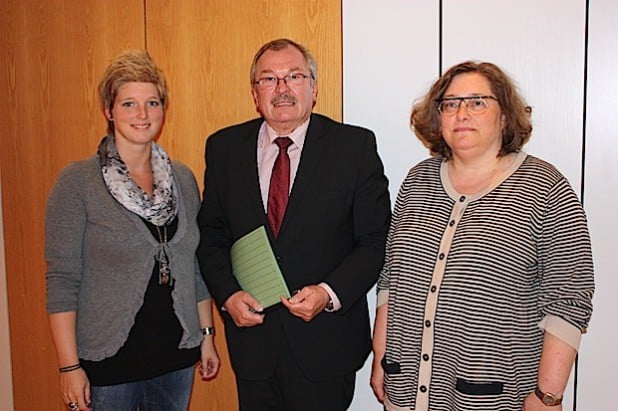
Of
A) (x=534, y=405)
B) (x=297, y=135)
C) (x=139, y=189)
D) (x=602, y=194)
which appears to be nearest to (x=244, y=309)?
Answer: (x=139, y=189)

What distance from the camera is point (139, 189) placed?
78.5 inches

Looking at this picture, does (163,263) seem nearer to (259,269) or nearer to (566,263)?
(259,269)

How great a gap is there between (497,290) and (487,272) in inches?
2.2

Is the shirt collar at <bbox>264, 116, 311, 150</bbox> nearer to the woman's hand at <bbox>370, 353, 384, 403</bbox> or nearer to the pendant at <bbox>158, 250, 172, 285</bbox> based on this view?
the pendant at <bbox>158, 250, 172, 285</bbox>

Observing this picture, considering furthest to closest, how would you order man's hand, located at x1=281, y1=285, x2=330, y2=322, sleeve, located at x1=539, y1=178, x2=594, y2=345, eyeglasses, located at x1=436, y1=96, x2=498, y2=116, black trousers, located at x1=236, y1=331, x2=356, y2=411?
black trousers, located at x1=236, y1=331, x2=356, y2=411
man's hand, located at x1=281, y1=285, x2=330, y2=322
eyeglasses, located at x1=436, y1=96, x2=498, y2=116
sleeve, located at x1=539, y1=178, x2=594, y2=345

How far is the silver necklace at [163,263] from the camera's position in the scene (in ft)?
6.56

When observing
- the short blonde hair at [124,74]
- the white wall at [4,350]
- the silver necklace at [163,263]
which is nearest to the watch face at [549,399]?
the silver necklace at [163,263]

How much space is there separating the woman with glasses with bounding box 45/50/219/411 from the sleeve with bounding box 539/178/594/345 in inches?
45.2

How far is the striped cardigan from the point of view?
171cm

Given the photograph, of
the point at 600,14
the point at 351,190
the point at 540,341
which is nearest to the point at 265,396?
the point at 351,190

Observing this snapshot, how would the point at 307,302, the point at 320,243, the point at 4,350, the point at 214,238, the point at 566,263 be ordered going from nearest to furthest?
the point at 566,263, the point at 307,302, the point at 320,243, the point at 214,238, the point at 4,350

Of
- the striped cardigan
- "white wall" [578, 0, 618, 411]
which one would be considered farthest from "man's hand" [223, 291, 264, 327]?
"white wall" [578, 0, 618, 411]

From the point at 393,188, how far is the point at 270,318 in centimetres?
87

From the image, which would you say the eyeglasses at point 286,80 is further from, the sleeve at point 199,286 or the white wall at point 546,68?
the sleeve at point 199,286
